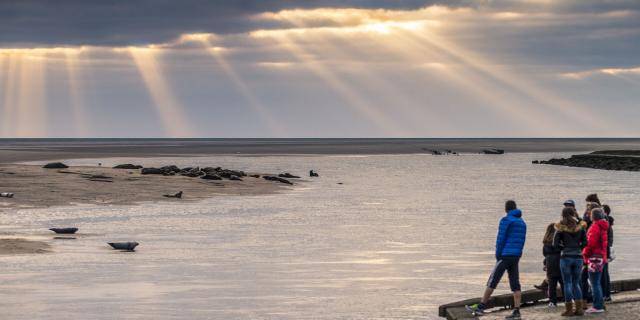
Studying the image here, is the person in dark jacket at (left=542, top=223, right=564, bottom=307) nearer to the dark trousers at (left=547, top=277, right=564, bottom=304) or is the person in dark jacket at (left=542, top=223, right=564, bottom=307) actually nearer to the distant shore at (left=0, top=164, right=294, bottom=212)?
the dark trousers at (left=547, top=277, right=564, bottom=304)

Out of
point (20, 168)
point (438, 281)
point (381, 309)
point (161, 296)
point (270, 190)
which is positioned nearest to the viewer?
point (381, 309)

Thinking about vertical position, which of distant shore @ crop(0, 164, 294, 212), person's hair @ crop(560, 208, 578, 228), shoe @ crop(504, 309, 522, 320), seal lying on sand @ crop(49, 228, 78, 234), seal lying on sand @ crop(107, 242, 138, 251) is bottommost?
shoe @ crop(504, 309, 522, 320)

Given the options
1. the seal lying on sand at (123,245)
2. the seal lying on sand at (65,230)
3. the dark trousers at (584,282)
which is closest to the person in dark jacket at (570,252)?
the dark trousers at (584,282)

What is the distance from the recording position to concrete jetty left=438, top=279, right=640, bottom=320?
17.5 m

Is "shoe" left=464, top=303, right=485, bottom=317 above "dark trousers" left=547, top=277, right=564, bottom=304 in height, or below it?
below

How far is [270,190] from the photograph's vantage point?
208 feet

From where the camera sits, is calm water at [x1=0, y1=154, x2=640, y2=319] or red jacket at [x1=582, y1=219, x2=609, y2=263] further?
calm water at [x1=0, y1=154, x2=640, y2=319]

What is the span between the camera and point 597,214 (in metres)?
17.4

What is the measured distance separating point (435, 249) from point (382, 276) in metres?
5.98

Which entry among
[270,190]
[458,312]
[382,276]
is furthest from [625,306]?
[270,190]

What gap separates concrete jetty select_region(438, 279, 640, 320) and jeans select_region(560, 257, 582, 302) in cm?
45

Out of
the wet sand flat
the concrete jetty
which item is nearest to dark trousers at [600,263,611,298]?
the concrete jetty

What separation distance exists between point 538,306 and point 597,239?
2057mm

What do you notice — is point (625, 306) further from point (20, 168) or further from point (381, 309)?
point (20, 168)
